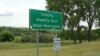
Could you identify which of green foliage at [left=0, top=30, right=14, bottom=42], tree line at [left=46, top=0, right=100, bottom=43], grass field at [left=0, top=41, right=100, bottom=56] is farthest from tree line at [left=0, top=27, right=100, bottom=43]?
grass field at [left=0, top=41, right=100, bottom=56]

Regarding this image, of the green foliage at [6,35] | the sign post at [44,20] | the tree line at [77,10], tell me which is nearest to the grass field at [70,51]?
the sign post at [44,20]

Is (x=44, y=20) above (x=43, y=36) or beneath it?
above

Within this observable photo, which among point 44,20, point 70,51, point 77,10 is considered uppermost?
point 77,10

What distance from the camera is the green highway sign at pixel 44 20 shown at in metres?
11.0

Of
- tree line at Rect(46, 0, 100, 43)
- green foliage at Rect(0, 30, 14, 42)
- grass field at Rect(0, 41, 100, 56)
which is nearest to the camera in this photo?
grass field at Rect(0, 41, 100, 56)

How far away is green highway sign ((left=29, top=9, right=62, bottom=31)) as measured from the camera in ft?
36.0

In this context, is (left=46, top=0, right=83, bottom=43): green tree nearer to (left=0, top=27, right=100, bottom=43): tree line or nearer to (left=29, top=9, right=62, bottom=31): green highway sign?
(left=0, top=27, right=100, bottom=43): tree line

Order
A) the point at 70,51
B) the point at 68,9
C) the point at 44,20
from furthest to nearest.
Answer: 1. the point at 68,9
2. the point at 70,51
3. the point at 44,20

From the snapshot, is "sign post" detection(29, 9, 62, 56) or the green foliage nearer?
"sign post" detection(29, 9, 62, 56)

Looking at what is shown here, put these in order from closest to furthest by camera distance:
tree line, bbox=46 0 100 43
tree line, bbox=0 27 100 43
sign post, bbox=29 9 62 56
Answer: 1. sign post, bbox=29 9 62 56
2. tree line, bbox=46 0 100 43
3. tree line, bbox=0 27 100 43

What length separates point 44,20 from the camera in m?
11.5

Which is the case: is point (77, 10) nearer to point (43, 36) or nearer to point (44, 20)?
point (43, 36)

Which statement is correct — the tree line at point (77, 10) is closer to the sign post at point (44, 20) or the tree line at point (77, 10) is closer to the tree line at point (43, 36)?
the tree line at point (43, 36)

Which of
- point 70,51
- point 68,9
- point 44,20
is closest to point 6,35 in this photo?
point 68,9
